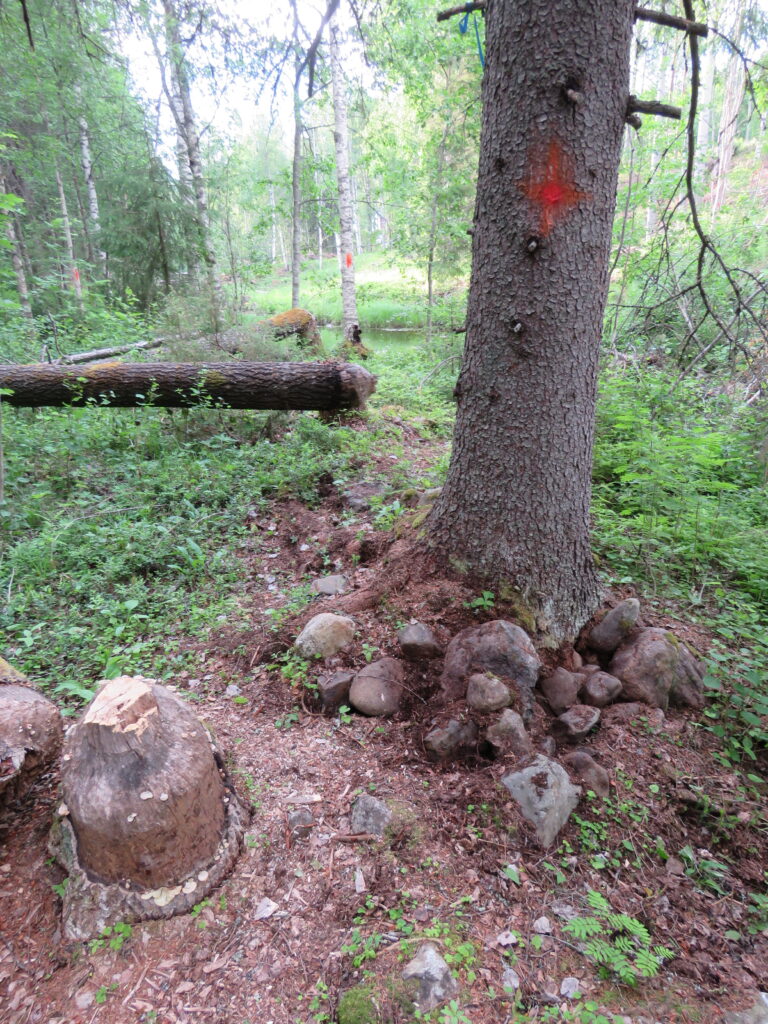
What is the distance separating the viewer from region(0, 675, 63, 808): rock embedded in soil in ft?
6.70

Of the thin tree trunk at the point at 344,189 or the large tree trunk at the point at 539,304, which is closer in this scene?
the large tree trunk at the point at 539,304

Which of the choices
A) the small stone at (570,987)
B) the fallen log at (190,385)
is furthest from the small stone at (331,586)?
the fallen log at (190,385)

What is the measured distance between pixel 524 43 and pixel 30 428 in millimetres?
6490

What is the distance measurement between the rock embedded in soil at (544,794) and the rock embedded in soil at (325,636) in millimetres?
1153

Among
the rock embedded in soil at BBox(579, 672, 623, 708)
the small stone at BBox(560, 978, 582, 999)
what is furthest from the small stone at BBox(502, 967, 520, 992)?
the rock embedded in soil at BBox(579, 672, 623, 708)

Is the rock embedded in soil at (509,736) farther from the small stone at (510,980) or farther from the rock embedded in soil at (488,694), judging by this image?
the small stone at (510,980)

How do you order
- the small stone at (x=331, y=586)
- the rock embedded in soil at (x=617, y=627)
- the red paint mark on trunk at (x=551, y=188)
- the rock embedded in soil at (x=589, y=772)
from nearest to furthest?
the rock embedded in soil at (x=589, y=772) → the red paint mark on trunk at (x=551, y=188) → the rock embedded in soil at (x=617, y=627) → the small stone at (x=331, y=586)

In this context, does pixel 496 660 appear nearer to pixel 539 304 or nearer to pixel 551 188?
pixel 539 304

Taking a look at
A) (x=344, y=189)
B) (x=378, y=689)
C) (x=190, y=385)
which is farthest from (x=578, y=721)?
(x=344, y=189)

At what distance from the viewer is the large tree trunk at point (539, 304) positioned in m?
2.34

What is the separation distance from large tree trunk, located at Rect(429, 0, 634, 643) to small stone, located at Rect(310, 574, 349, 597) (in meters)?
0.92

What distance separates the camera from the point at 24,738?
214 centimetres

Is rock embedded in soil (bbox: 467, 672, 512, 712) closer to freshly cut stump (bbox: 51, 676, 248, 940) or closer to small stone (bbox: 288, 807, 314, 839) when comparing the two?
small stone (bbox: 288, 807, 314, 839)

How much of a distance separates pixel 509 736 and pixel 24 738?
6.83 ft
